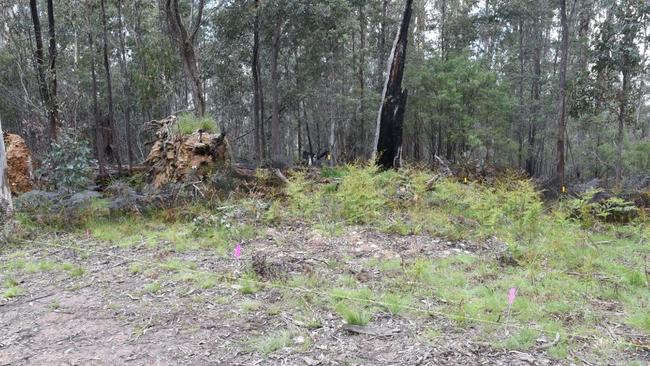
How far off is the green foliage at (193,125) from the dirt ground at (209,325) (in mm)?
4957

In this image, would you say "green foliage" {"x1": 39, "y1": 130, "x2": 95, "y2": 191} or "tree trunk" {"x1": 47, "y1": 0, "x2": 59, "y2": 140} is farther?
"tree trunk" {"x1": 47, "y1": 0, "x2": 59, "y2": 140}

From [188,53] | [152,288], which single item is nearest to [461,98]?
[188,53]

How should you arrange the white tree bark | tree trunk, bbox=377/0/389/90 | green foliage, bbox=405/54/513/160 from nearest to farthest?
1. the white tree bark
2. tree trunk, bbox=377/0/389/90
3. green foliage, bbox=405/54/513/160

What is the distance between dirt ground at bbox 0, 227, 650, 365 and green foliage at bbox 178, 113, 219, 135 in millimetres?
4957

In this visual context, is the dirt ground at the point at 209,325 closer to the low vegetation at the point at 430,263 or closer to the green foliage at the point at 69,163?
the low vegetation at the point at 430,263

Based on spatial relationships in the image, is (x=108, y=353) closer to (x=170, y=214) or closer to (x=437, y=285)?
(x=437, y=285)

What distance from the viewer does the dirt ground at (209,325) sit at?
309cm

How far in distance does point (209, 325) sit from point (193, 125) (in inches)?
287

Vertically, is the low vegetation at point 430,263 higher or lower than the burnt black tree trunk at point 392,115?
lower

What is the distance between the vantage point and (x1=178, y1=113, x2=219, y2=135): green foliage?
10072mm

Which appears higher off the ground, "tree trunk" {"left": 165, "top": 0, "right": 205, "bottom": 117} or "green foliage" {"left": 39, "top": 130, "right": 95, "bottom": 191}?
"tree trunk" {"left": 165, "top": 0, "right": 205, "bottom": 117}

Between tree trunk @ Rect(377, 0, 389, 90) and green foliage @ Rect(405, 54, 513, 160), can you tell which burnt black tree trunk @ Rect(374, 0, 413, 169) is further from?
tree trunk @ Rect(377, 0, 389, 90)

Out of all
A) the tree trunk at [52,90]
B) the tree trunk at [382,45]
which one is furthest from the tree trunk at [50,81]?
the tree trunk at [382,45]

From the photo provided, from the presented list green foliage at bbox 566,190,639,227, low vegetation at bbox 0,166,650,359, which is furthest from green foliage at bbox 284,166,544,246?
green foliage at bbox 566,190,639,227
